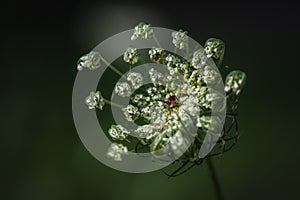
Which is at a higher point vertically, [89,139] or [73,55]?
[73,55]

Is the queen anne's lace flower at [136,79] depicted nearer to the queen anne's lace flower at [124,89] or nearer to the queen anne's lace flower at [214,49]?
the queen anne's lace flower at [124,89]

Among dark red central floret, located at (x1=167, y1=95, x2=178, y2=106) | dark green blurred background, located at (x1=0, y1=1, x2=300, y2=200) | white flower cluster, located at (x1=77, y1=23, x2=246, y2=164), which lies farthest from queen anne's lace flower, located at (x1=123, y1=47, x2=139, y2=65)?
dark green blurred background, located at (x1=0, y1=1, x2=300, y2=200)

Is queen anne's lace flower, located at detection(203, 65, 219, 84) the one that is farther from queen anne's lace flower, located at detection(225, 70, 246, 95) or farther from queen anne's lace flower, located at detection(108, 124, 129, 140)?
queen anne's lace flower, located at detection(108, 124, 129, 140)

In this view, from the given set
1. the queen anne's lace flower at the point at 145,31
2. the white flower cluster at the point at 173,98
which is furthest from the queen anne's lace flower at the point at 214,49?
the queen anne's lace flower at the point at 145,31
